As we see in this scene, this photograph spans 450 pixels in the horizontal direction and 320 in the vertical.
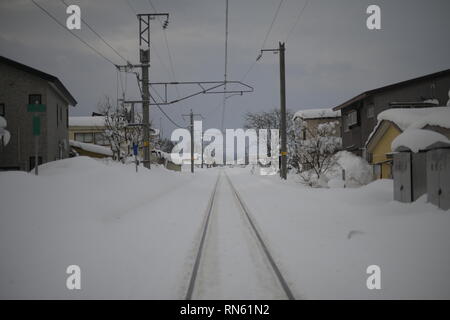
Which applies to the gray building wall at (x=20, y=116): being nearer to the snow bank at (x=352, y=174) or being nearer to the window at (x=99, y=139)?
the snow bank at (x=352, y=174)

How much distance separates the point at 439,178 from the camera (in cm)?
848

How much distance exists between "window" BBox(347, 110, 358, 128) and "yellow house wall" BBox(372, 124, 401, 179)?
23.3 ft

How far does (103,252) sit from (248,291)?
347cm

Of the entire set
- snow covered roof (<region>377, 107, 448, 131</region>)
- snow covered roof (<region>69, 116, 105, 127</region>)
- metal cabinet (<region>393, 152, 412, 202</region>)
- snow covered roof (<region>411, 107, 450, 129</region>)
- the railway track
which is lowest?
the railway track

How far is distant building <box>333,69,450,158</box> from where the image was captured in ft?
79.5

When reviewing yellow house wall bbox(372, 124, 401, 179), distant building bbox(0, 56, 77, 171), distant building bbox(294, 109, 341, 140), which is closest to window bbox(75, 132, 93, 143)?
distant building bbox(0, 56, 77, 171)

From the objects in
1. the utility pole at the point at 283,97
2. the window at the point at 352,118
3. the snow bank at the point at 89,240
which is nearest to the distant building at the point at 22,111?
the snow bank at the point at 89,240

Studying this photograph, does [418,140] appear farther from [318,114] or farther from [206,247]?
[318,114]

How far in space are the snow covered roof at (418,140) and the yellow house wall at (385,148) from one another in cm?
1049

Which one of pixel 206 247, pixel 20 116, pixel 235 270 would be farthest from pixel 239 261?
pixel 20 116

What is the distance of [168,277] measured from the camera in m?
5.40

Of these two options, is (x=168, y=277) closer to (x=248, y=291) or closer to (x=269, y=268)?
(x=248, y=291)

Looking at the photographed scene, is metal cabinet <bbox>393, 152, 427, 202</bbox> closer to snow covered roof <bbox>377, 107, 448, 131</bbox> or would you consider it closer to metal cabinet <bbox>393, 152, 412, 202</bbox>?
metal cabinet <bbox>393, 152, 412, 202</bbox>

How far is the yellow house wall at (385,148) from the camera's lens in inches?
833
